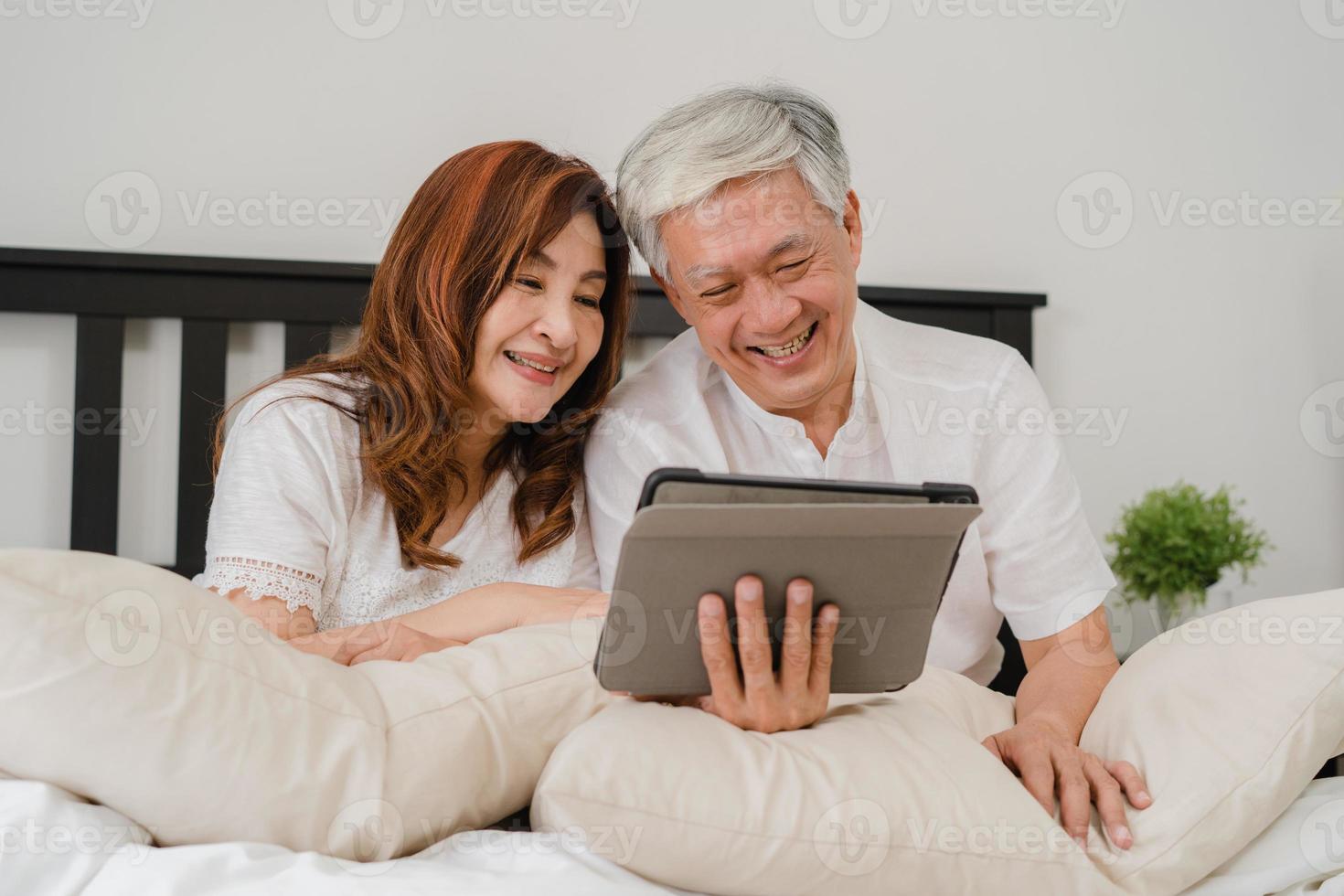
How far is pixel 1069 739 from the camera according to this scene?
0.98 m

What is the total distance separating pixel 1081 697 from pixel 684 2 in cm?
147

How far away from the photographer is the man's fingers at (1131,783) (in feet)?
2.64

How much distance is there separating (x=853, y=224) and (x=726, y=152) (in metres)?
0.22

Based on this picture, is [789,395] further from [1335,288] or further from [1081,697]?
[1335,288]

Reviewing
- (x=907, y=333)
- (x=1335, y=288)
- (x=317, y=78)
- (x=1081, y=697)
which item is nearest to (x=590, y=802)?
(x=1081, y=697)

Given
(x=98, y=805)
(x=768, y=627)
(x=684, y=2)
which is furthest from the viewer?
(x=684, y=2)

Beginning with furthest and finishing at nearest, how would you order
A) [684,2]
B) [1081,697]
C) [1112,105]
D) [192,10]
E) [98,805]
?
[1112,105]
[684,2]
[192,10]
[1081,697]
[98,805]

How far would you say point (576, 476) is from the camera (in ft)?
4.81

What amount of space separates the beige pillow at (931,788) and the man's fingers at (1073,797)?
0.04ft
